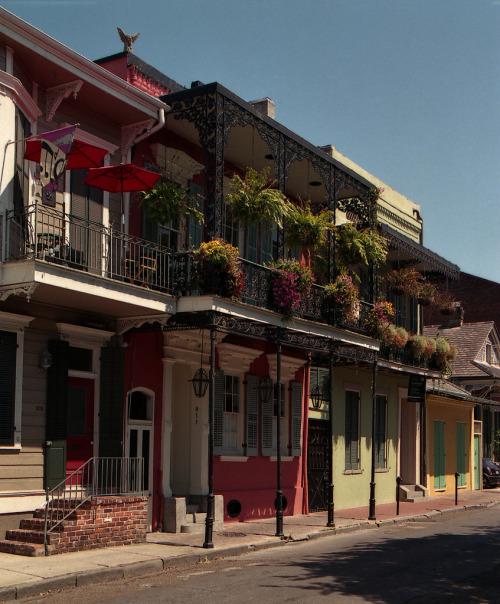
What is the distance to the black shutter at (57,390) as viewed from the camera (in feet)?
41.5

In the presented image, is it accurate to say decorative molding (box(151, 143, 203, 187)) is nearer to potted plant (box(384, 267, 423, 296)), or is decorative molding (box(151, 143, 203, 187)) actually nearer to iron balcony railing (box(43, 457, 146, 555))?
iron balcony railing (box(43, 457, 146, 555))

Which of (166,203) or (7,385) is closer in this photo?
(7,385)

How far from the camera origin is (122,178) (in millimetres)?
13078

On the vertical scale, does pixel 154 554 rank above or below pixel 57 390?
below

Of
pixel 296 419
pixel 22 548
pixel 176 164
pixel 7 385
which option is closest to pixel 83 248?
pixel 7 385

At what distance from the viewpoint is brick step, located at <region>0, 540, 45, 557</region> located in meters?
11.2

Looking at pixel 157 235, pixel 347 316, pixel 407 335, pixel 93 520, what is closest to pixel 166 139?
pixel 157 235

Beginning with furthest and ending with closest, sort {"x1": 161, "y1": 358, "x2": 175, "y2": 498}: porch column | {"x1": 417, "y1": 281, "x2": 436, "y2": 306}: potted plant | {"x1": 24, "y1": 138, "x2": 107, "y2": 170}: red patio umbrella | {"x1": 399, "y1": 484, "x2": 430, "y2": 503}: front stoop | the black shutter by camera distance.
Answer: {"x1": 417, "y1": 281, "x2": 436, "y2": 306}: potted plant < {"x1": 399, "y1": 484, "x2": 430, "y2": 503}: front stoop < {"x1": 161, "y1": 358, "x2": 175, "y2": 498}: porch column < the black shutter < {"x1": 24, "y1": 138, "x2": 107, "y2": 170}: red patio umbrella

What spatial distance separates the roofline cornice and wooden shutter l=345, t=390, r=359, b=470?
10.5m

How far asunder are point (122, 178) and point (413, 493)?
1533 cm

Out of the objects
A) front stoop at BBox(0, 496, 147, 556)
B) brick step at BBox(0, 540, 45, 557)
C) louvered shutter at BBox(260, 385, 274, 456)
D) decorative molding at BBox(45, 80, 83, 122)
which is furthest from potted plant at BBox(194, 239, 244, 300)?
brick step at BBox(0, 540, 45, 557)

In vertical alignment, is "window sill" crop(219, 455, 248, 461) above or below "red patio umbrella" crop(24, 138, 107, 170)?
below

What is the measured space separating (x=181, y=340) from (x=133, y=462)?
9.11 feet

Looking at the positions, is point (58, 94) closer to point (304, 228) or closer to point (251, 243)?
point (304, 228)
